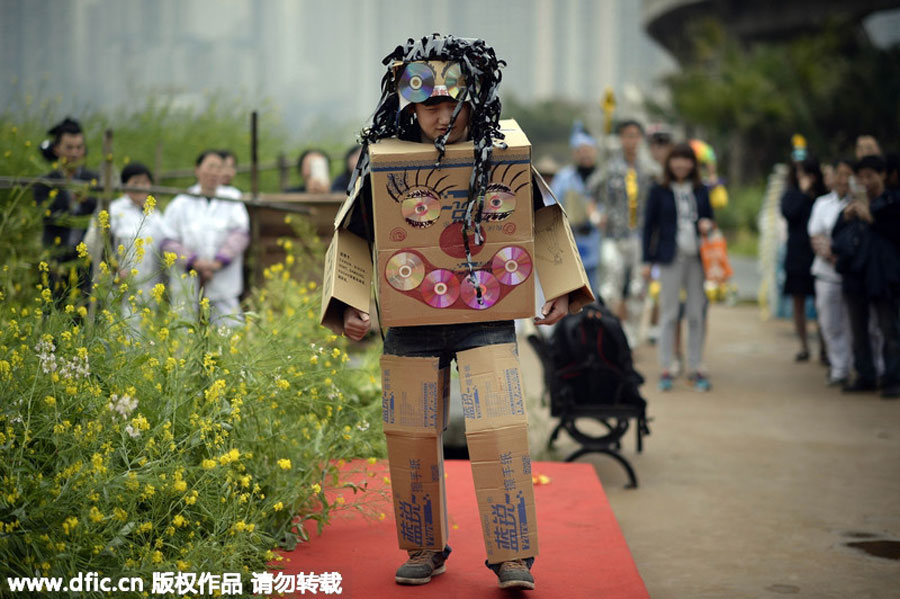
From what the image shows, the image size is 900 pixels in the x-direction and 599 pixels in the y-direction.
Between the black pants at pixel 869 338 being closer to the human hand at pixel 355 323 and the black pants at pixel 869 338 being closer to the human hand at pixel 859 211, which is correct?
the human hand at pixel 859 211

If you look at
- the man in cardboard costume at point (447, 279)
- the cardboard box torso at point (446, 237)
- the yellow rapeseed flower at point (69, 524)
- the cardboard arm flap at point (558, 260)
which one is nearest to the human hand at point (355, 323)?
the man in cardboard costume at point (447, 279)

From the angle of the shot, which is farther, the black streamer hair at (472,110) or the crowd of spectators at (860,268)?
the crowd of spectators at (860,268)

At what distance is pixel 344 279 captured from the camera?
4.23 m

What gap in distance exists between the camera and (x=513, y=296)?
4156mm

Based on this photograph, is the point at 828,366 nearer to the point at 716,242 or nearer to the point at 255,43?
the point at 716,242

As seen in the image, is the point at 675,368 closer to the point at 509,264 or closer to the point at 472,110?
the point at 509,264

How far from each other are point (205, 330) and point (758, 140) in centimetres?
3265

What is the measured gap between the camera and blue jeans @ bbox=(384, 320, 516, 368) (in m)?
4.21

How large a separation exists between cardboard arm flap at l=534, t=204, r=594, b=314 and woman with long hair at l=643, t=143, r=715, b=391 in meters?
5.37

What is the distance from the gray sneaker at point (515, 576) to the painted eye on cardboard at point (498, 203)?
1293 mm

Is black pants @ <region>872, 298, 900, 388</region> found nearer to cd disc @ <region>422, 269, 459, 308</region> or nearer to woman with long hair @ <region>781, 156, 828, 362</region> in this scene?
woman with long hair @ <region>781, 156, 828, 362</region>

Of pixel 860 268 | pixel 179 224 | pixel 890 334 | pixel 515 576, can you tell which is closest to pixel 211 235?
pixel 179 224

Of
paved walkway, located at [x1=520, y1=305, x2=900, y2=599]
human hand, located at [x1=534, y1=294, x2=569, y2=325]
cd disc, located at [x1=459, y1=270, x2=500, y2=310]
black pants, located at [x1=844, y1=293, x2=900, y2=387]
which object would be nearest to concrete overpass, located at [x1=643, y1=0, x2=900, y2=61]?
black pants, located at [x1=844, y1=293, x2=900, y2=387]

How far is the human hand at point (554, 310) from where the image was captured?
170 inches
